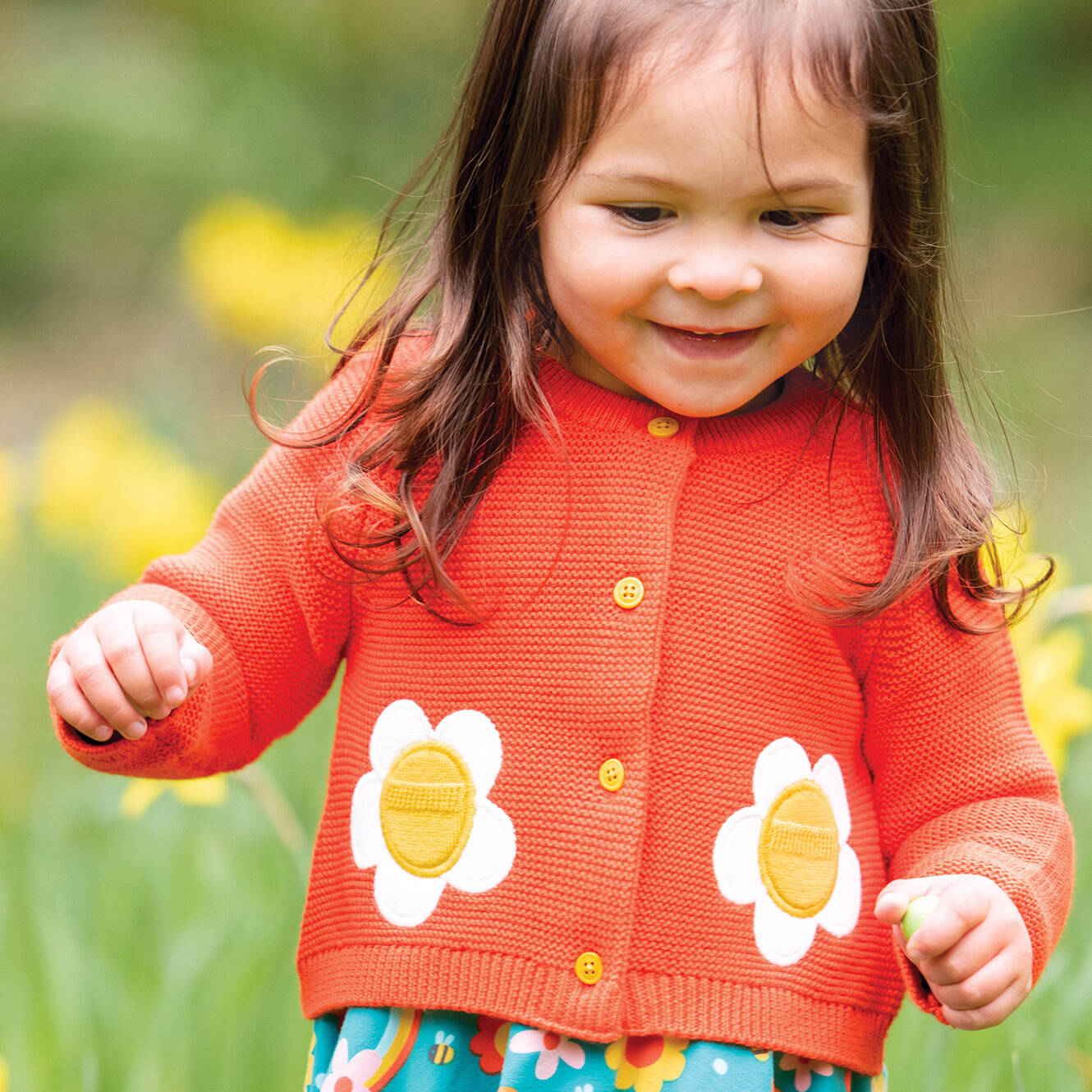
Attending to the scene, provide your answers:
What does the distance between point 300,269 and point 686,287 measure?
6.69 feet

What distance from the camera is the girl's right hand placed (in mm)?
1138

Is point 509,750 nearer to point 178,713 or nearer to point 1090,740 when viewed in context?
point 178,713

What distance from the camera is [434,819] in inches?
48.1

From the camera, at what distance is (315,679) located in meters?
1.36

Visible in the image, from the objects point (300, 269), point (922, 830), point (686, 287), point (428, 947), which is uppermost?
point (300, 269)

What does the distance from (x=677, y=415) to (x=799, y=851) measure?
1.17ft

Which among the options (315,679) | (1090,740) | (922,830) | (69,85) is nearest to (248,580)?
(315,679)

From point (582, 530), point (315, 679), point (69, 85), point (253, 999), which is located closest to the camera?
point (582, 530)

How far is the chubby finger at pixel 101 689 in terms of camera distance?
1140 mm

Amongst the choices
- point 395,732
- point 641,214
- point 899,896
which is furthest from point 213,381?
point 899,896

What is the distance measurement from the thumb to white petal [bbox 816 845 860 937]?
0.11 metres

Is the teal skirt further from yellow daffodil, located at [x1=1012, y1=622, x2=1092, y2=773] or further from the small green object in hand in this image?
yellow daffodil, located at [x1=1012, y1=622, x2=1092, y2=773]

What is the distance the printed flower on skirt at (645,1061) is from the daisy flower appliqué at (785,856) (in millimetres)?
102

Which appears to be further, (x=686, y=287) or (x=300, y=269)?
(x=300, y=269)
